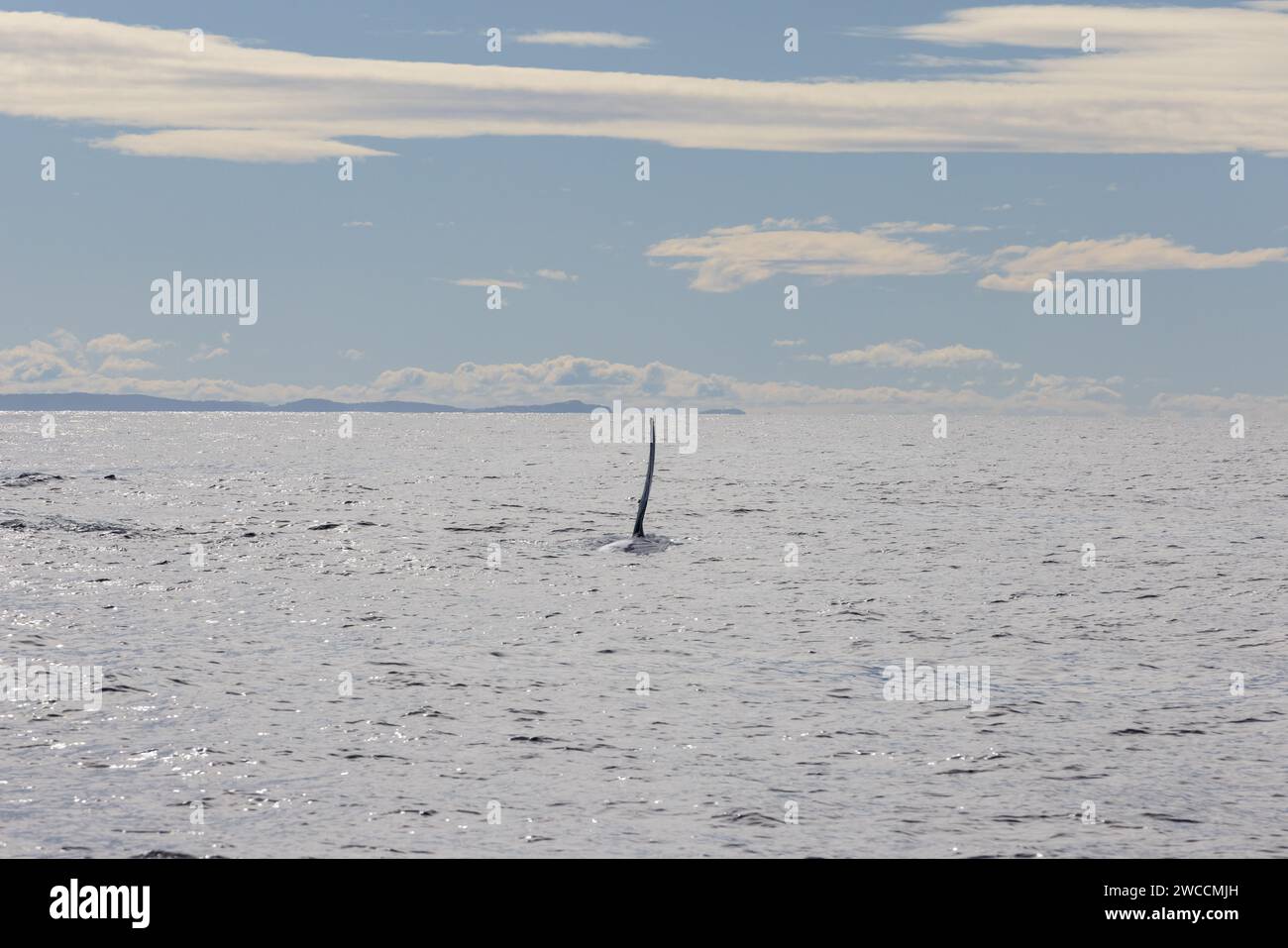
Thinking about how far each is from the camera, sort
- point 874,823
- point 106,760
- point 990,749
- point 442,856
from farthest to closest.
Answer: point 990,749, point 106,760, point 874,823, point 442,856

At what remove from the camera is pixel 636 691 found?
24.2 meters

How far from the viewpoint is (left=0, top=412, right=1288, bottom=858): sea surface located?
15828mm

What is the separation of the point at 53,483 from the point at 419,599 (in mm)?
58819

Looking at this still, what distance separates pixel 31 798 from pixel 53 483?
250ft

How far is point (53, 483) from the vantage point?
85.7 metres

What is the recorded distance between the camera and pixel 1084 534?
57719 millimetres

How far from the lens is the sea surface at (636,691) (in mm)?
15828

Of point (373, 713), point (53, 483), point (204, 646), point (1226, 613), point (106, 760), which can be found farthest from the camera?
point (53, 483)

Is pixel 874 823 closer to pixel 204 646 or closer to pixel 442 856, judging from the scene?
pixel 442 856
